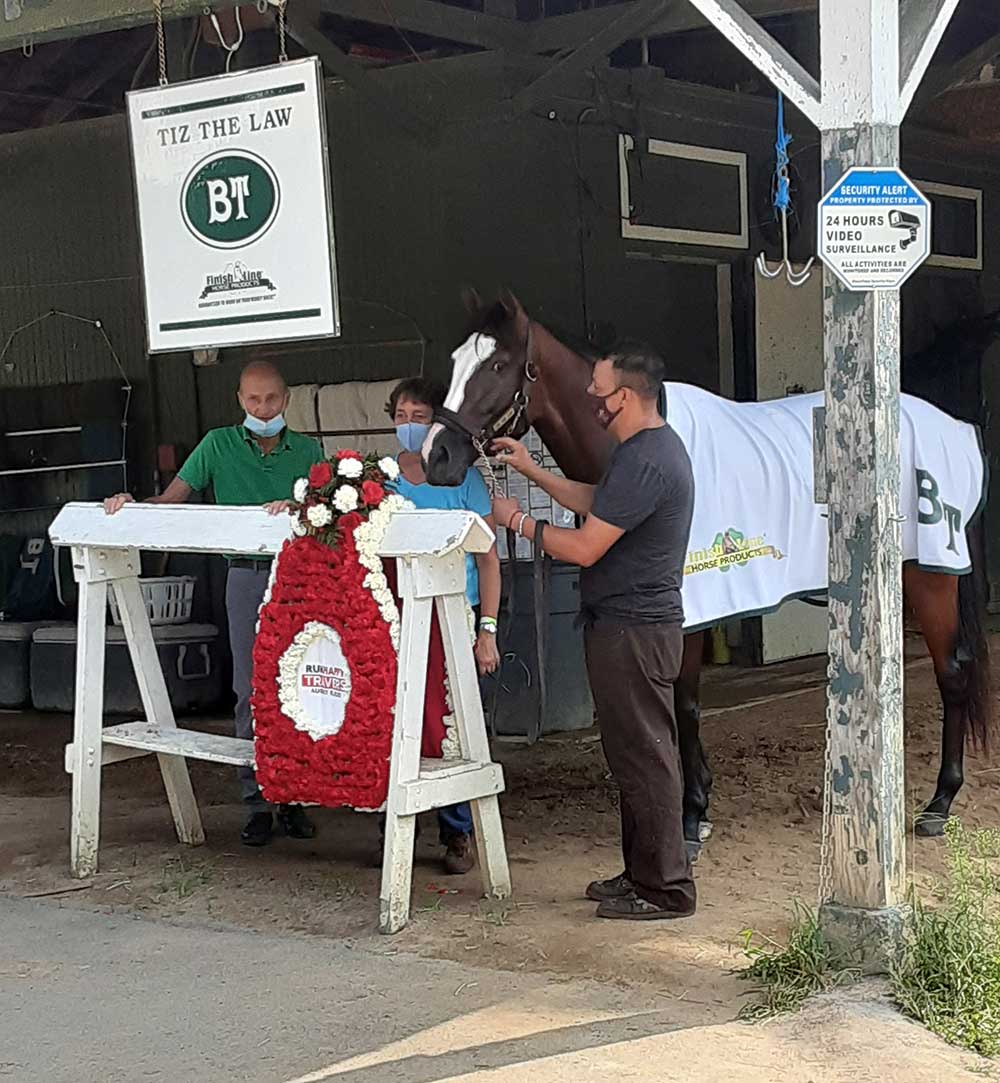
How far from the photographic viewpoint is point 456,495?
5508 millimetres

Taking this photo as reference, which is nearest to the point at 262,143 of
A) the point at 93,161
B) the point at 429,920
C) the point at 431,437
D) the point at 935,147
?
the point at 431,437

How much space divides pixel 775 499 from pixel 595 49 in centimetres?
269

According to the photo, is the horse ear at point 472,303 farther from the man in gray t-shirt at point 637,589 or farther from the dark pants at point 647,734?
the dark pants at point 647,734

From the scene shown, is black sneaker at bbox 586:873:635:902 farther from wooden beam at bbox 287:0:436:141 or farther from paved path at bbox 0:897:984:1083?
wooden beam at bbox 287:0:436:141

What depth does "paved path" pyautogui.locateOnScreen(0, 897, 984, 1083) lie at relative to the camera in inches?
153

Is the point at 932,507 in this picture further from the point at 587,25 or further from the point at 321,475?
the point at 587,25

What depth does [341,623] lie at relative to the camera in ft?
17.0

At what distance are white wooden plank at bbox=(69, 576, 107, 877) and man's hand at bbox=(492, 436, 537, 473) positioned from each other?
5.86 feet

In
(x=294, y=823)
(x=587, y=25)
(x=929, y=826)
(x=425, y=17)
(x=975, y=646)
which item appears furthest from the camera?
(x=587, y=25)

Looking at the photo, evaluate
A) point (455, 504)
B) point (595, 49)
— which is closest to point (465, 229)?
point (595, 49)

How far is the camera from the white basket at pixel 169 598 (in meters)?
9.43

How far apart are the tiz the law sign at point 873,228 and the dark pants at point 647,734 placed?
1.30m

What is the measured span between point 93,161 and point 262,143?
5.53 metres

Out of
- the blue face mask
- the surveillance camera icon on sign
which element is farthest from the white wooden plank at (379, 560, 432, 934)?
the surveillance camera icon on sign
